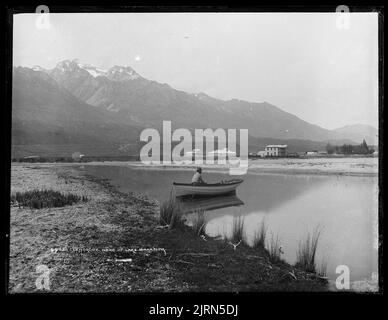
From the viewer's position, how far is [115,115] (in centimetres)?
271

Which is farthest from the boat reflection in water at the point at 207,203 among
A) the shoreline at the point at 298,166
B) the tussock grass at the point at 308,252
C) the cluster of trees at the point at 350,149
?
the cluster of trees at the point at 350,149

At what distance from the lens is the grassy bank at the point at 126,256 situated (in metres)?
2.44

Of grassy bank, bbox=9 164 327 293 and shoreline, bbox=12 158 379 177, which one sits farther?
shoreline, bbox=12 158 379 177

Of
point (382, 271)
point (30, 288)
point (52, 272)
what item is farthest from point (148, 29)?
point (382, 271)

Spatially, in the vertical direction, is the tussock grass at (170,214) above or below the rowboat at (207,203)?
below

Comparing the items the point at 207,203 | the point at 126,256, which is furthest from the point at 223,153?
the point at 126,256

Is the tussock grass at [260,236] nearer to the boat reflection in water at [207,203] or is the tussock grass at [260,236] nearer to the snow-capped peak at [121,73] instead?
the boat reflection in water at [207,203]

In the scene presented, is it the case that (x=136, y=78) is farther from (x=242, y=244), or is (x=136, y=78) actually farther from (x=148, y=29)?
(x=242, y=244)

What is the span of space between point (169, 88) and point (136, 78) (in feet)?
1.02

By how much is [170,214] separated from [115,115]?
42.1 inches

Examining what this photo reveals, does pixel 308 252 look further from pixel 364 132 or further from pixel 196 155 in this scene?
pixel 196 155

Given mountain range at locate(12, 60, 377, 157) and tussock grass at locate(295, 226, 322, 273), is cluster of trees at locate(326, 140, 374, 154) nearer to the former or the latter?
mountain range at locate(12, 60, 377, 157)

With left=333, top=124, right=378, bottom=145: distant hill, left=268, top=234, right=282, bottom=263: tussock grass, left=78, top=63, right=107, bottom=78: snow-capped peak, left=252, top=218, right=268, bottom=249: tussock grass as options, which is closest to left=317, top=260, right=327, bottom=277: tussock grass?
left=268, top=234, right=282, bottom=263: tussock grass

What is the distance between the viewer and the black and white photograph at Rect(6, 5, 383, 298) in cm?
247
